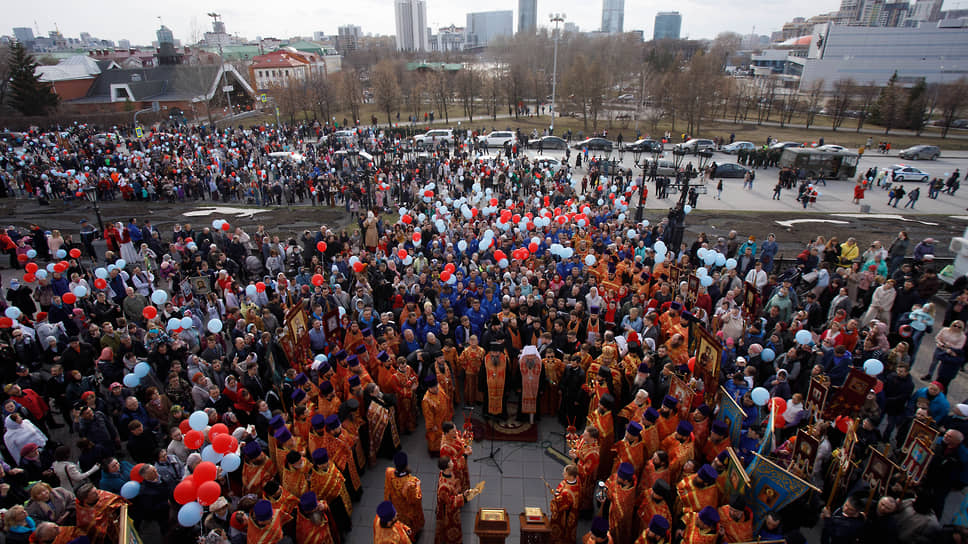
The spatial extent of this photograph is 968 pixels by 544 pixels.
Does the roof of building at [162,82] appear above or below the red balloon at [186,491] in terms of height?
above

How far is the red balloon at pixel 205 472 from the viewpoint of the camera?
522 centimetres

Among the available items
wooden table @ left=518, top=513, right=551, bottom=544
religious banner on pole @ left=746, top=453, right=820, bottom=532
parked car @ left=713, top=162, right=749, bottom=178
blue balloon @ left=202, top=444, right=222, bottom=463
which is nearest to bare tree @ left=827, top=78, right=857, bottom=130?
parked car @ left=713, top=162, right=749, bottom=178

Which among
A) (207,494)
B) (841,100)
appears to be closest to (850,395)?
(207,494)

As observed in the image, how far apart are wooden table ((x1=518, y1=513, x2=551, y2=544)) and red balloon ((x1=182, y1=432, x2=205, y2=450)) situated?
13.2 feet

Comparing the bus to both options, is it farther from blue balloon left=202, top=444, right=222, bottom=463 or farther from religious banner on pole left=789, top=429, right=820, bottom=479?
blue balloon left=202, top=444, right=222, bottom=463

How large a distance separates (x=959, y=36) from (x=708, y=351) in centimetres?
9530

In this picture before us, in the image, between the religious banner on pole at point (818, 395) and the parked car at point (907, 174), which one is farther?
the parked car at point (907, 174)

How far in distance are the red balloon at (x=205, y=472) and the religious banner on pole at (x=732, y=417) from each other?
608cm

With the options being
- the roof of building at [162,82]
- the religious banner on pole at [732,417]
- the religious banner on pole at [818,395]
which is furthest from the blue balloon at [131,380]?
the roof of building at [162,82]

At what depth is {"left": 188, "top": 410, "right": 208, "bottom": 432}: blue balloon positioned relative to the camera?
6.03 m

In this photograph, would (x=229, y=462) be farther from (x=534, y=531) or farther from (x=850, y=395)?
(x=850, y=395)

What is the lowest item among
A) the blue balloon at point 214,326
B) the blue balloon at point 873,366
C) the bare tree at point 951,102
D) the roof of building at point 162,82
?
the blue balloon at point 214,326

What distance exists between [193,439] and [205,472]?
2.65ft

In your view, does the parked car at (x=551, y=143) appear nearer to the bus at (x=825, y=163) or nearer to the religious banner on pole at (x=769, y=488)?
the bus at (x=825, y=163)
